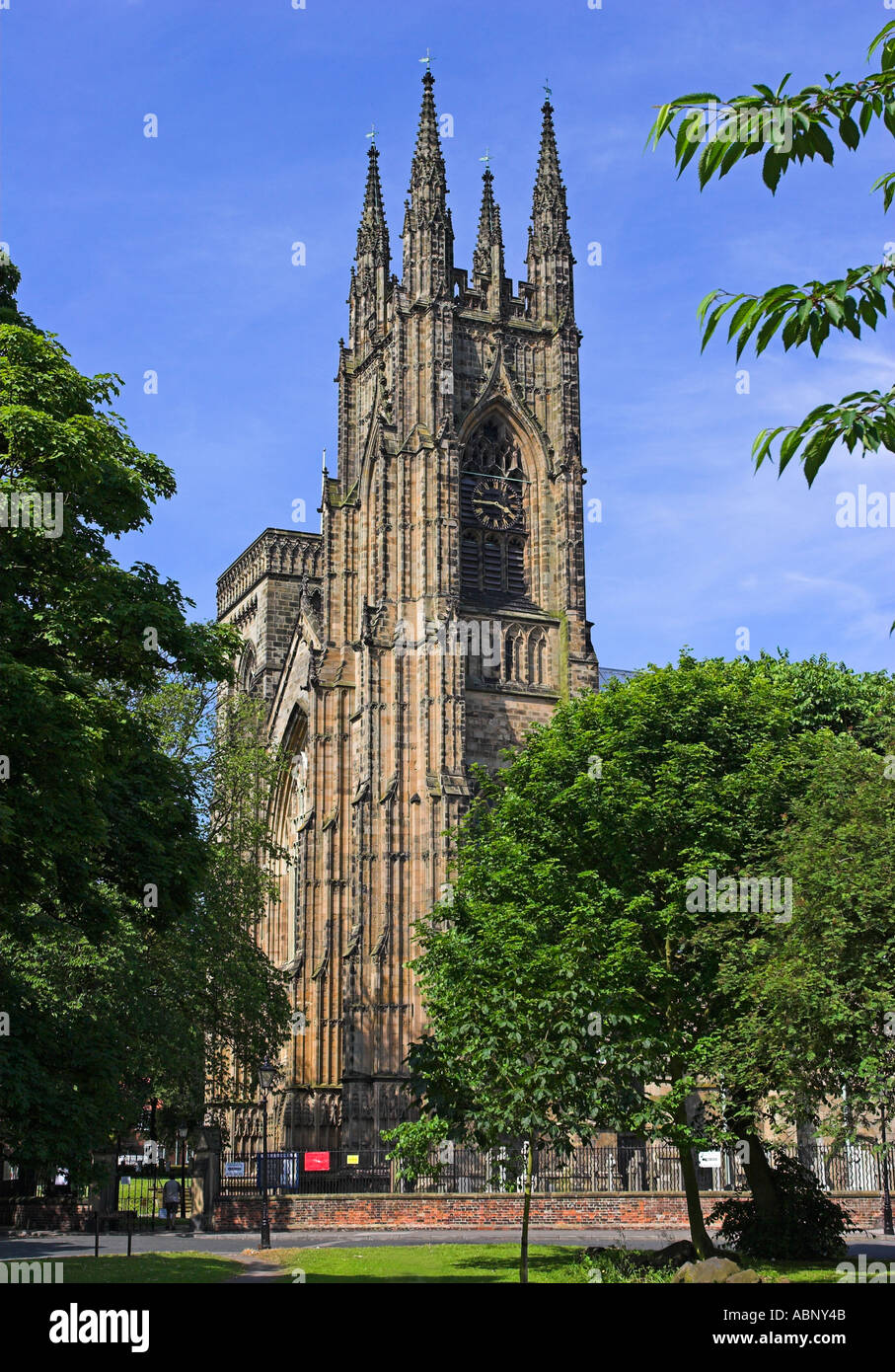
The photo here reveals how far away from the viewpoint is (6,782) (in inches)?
648

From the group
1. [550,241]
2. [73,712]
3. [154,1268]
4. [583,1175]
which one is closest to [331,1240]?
[583,1175]

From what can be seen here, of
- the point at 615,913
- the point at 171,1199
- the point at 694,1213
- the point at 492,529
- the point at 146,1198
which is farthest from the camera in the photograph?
the point at 492,529

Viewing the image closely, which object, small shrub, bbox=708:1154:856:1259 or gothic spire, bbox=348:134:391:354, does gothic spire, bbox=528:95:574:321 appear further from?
small shrub, bbox=708:1154:856:1259

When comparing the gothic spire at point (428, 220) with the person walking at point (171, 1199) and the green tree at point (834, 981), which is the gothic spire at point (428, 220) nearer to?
the person walking at point (171, 1199)

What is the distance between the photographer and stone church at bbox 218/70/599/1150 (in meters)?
45.2

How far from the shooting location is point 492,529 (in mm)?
50938

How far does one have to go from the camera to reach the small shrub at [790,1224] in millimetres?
23922

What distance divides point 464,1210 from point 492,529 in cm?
2502

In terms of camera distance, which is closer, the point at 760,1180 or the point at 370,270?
the point at 760,1180

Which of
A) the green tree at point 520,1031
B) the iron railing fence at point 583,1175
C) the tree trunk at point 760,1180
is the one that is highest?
the green tree at point 520,1031

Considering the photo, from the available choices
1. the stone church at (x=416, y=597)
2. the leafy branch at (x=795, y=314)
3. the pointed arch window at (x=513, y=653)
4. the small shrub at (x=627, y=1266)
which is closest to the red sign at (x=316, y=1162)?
the stone church at (x=416, y=597)

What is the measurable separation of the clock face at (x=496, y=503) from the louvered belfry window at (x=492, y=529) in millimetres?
58

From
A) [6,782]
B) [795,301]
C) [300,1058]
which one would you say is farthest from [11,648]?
[300,1058]

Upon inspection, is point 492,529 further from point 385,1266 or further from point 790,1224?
point 385,1266
